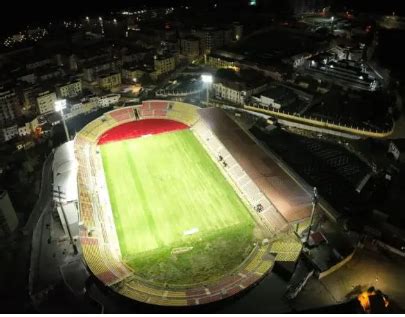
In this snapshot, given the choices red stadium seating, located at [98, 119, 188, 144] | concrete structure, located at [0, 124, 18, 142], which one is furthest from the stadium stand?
concrete structure, located at [0, 124, 18, 142]

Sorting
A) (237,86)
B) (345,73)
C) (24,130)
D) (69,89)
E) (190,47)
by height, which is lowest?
(24,130)

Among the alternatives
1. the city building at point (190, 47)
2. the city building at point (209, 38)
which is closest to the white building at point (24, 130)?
the city building at point (190, 47)

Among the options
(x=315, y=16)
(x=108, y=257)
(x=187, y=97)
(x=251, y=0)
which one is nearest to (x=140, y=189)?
(x=108, y=257)

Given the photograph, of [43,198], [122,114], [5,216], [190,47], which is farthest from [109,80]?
[5,216]

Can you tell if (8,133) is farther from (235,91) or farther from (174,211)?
(235,91)

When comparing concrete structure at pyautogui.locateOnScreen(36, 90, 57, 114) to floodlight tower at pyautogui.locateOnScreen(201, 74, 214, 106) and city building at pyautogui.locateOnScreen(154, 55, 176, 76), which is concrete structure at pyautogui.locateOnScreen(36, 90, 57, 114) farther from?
floodlight tower at pyautogui.locateOnScreen(201, 74, 214, 106)

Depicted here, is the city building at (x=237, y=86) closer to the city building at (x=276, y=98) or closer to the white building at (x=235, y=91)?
the white building at (x=235, y=91)
